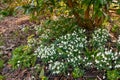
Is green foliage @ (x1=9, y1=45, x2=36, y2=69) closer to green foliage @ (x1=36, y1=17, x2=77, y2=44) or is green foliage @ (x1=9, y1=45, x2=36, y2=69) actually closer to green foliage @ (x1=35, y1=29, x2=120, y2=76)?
green foliage @ (x1=35, y1=29, x2=120, y2=76)

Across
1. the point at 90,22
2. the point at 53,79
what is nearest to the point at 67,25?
the point at 90,22

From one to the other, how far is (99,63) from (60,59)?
635 millimetres

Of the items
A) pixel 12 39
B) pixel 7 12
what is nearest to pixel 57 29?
pixel 12 39

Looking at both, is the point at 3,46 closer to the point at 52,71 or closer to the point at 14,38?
the point at 14,38

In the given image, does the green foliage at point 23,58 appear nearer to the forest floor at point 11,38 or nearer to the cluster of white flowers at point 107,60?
the forest floor at point 11,38

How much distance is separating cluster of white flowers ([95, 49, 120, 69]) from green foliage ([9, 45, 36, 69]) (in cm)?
102

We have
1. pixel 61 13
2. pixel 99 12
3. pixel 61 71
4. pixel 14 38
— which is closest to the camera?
pixel 99 12

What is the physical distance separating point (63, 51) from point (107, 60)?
0.70 m

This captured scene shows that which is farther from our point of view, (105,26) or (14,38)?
(14,38)

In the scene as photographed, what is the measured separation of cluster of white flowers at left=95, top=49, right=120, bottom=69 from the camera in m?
3.85

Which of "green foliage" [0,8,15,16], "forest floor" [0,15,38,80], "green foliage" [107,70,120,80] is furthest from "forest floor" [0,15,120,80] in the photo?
"green foliage" [107,70,120,80]

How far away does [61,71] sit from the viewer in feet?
13.3

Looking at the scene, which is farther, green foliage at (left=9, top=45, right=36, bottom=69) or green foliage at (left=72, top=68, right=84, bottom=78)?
green foliage at (left=9, top=45, right=36, bottom=69)

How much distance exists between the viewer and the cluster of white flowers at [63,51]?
4.06 metres
